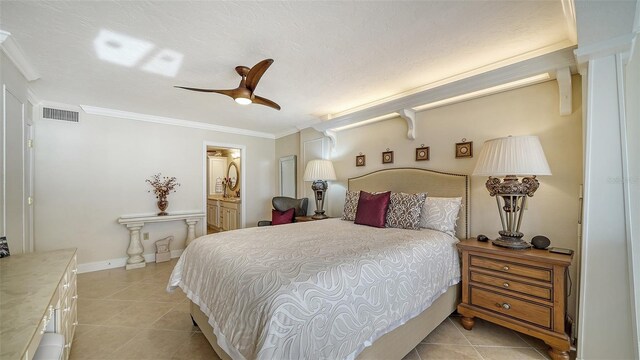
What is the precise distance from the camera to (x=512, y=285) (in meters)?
1.87

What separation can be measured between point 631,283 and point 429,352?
50.6 inches

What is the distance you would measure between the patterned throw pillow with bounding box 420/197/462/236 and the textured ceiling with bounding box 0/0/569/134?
134cm

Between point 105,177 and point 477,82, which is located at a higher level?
point 477,82

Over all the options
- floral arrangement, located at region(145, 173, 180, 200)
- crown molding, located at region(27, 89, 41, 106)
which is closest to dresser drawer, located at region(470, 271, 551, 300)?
floral arrangement, located at region(145, 173, 180, 200)

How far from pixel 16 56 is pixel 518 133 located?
14.8ft

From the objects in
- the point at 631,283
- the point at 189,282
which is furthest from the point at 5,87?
the point at 631,283

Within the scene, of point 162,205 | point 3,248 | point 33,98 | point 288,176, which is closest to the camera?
point 3,248

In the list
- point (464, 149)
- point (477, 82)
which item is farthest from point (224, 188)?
point (477, 82)

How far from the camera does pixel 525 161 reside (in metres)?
1.83

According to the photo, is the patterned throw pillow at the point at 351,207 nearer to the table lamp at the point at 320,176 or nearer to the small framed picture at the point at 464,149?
the table lamp at the point at 320,176

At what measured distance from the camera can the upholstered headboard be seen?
100 inches

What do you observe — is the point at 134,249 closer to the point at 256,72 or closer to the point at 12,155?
the point at 12,155

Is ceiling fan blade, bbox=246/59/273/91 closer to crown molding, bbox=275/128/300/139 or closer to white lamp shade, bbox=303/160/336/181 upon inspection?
white lamp shade, bbox=303/160/336/181

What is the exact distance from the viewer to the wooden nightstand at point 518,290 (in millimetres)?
1681
